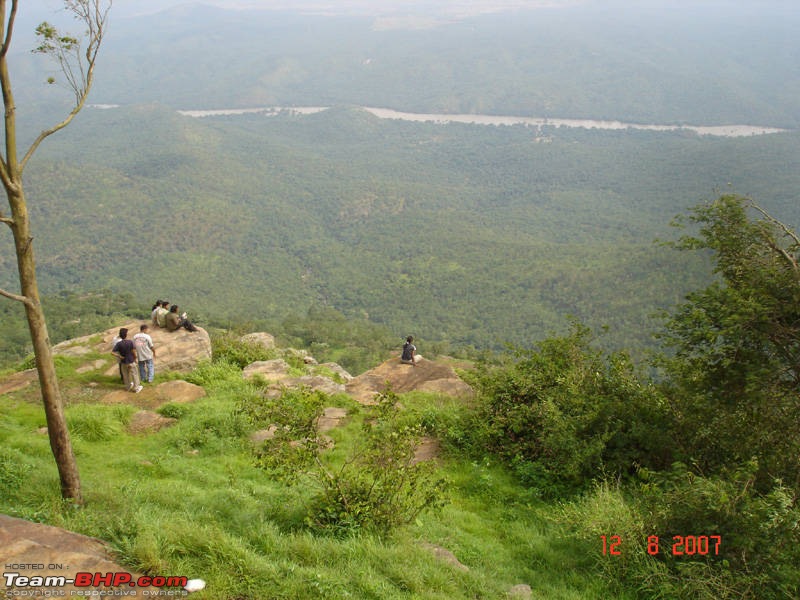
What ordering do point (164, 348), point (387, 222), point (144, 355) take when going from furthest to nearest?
point (387, 222) → point (164, 348) → point (144, 355)

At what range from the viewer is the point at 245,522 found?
6375 millimetres

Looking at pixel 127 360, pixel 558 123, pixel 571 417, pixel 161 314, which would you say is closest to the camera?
pixel 571 417

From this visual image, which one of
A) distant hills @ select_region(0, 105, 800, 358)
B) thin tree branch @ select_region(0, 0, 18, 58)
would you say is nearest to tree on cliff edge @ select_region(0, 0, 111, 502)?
thin tree branch @ select_region(0, 0, 18, 58)

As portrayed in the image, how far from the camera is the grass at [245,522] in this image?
200 inches

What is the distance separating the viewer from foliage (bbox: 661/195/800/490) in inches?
277

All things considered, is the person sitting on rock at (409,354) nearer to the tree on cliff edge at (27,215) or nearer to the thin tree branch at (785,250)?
the thin tree branch at (785,250)

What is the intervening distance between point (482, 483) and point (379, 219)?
283ft

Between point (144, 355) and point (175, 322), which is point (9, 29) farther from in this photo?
point (175, 322)

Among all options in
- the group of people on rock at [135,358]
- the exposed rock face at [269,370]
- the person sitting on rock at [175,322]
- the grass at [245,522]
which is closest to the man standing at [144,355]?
the group of people on rock at [135,358]

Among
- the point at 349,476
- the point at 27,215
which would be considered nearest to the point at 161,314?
the point at 27,215

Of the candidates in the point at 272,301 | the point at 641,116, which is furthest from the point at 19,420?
the point at 641,116

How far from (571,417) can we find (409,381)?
6.13 metres

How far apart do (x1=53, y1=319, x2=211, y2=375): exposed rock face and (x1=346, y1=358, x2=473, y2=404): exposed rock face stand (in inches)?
151
